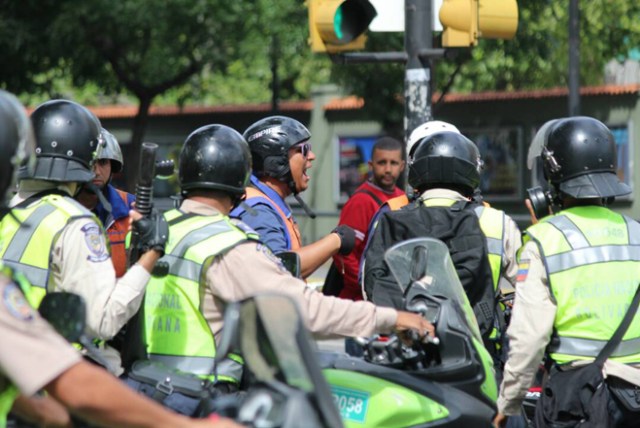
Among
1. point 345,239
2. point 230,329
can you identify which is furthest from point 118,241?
point 230,329

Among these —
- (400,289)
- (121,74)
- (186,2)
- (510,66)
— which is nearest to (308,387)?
(400,289)

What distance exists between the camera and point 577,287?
4.23m

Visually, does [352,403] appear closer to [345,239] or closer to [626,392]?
[626,392]

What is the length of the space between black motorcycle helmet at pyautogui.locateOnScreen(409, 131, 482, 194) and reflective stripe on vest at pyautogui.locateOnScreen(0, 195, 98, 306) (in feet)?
5.30

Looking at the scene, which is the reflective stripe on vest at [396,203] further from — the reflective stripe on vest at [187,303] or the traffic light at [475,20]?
the traffic light at [475,20]

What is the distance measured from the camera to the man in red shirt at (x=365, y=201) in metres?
6.38

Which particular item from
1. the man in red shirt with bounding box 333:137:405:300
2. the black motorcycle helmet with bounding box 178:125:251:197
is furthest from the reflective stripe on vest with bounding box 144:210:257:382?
the man in red shirt with bounding box 333:137:405:300

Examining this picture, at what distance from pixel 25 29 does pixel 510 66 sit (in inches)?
394

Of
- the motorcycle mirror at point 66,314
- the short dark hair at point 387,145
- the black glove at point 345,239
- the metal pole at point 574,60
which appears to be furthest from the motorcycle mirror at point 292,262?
the metal pole at point 574,60

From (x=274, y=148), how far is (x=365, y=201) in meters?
1.64

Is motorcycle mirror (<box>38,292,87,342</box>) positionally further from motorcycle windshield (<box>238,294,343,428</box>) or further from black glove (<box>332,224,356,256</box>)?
black glove (<box>332,224,356,256</box>)

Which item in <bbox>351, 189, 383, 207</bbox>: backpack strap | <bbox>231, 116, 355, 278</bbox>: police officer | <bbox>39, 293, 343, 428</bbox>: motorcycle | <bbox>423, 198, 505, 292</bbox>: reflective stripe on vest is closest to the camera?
<bbox>39, 293, 343, 428</bbox>: motorcycle

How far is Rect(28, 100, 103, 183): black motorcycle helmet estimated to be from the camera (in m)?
4.34

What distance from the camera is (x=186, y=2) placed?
19.0 m
